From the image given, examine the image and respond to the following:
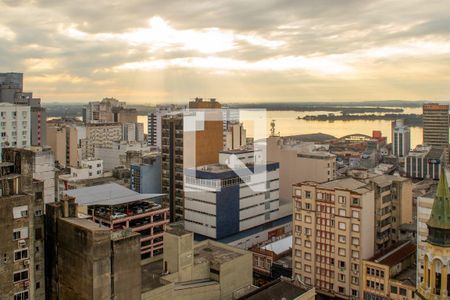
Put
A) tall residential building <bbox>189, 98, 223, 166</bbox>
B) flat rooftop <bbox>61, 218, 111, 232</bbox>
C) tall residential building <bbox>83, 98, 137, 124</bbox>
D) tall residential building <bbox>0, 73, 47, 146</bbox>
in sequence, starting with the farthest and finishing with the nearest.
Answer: tall residential building <bbox>83, 98, 137, 124</bbox> < tall residential building <bbox>0, 73, 47, 146</bbox> < tall residential building <bbox>189, 98, 223, 166</bbox> < flat rooftop <bbox>61, 218, 111, 232</bbox>

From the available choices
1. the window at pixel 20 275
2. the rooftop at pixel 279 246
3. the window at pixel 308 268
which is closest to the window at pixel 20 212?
the window at pixel 20 275

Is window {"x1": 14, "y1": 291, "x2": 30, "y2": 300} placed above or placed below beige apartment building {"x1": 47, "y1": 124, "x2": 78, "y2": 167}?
below

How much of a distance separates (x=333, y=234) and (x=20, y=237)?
31.8 ft

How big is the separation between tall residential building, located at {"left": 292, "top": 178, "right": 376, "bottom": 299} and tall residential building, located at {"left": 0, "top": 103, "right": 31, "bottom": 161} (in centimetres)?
1222

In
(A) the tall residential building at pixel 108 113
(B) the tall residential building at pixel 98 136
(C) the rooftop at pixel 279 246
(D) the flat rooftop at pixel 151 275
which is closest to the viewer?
(D) the flat rooftop at pixel 151 275

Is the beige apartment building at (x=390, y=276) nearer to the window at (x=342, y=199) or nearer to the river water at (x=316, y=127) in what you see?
the window at (x=342, y=199)

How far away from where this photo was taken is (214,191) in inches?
801

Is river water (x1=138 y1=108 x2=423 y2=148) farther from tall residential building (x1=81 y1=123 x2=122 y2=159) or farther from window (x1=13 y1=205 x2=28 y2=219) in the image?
window (x1=13 y1=205 x2=28 y2=219)

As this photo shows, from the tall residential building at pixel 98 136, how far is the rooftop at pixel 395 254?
1132 inches

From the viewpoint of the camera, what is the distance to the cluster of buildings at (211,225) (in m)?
9.10

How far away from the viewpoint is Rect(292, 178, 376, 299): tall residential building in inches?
595

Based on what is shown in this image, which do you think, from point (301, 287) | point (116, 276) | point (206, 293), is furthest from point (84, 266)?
point (301, 287)

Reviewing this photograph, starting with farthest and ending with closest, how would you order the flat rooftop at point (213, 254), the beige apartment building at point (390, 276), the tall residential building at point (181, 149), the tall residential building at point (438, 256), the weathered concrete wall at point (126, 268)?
the tall residential building at point (181, 149)
the beige apartment building at point (390, 276)
the flat rooftop at point (213, 254)
the weathered concrete wall at point (126, 268)
the tall residential building at point (438, 256)

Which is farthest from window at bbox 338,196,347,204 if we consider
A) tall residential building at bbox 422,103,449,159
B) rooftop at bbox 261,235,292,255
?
tall residential building at bbox 422,103,449,159
